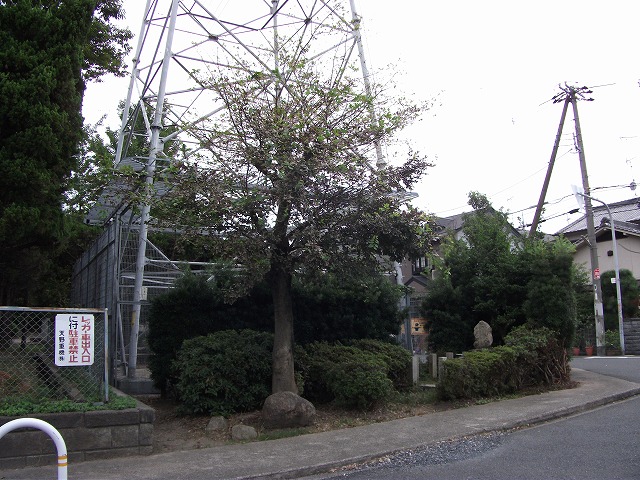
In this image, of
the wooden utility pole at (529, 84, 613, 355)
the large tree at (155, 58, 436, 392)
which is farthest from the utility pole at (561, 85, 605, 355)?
the large tree at (155, 58, 436, 392)

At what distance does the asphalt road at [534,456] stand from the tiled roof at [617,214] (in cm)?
3262

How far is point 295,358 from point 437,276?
6436 millimetres

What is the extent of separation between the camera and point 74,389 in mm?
7812

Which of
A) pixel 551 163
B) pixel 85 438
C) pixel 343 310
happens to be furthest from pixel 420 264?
pixel 85 438

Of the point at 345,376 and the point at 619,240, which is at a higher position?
the point at 619,240

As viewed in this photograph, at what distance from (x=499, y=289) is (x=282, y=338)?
6857 millimetres

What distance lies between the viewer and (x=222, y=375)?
31.2 ft

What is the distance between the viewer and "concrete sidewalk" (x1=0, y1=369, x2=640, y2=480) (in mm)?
6645

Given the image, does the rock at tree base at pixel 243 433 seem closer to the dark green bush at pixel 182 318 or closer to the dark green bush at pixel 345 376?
the dark green bush at pixel 345 376

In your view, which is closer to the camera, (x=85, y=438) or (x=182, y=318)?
(x=85, y=438)

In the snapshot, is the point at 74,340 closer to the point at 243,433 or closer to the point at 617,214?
the point at 243,433

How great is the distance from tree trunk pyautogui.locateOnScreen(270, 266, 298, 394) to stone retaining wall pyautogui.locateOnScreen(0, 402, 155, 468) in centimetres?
259

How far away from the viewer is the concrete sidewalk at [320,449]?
6645 millimetres

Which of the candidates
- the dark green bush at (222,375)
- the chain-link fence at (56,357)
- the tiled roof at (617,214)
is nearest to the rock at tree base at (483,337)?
the dark green bush at (222,375)
